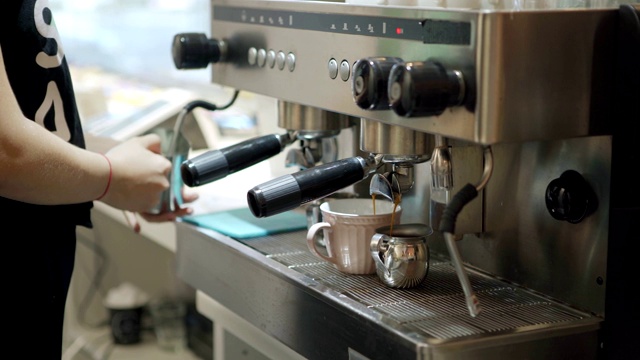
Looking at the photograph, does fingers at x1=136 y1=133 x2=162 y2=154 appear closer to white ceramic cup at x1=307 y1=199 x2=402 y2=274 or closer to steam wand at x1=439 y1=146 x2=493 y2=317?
white ceramic cup at x1=307 y1=199 x2=402 y2=274

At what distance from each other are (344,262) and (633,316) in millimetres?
280

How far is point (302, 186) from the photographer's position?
831 mm

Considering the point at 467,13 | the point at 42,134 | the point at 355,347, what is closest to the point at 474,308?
the point at 355,347

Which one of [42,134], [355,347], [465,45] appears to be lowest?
[355,347]

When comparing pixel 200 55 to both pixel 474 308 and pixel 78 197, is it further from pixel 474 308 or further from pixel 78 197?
pixel 474 308

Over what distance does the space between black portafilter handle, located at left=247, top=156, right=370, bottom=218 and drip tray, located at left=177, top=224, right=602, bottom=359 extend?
87 mm

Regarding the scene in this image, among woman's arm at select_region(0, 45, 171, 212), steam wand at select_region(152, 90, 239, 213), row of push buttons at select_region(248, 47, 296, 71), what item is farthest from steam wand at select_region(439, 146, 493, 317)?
steam wand at select_region(152, 90, 239, 213)

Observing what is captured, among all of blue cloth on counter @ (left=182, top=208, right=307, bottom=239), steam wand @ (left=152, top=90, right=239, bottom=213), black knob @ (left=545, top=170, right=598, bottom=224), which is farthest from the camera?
steam wand @ (left=152, top=90, right=239, bottom=213)

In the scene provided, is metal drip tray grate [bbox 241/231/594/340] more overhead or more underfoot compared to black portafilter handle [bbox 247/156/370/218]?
more underfoot

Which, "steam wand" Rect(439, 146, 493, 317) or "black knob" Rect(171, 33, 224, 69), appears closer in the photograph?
"steam wand" Rect(439, 146, 493, 317)

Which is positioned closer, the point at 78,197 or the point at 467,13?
the point at 467,13

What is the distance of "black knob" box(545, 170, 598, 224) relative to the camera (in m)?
0.78

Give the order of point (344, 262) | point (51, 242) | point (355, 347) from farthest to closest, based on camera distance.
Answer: point (51, 242) → point (344, 262) → point (355, 347)

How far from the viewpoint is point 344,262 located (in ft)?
2.98
